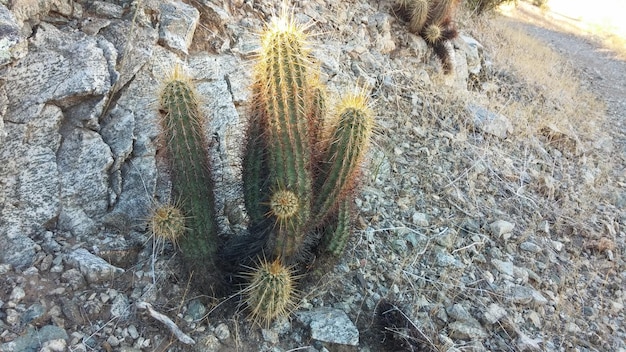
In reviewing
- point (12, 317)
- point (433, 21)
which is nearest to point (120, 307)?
point (12, 317)

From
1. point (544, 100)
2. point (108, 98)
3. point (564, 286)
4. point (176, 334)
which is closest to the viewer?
point (176, 334)

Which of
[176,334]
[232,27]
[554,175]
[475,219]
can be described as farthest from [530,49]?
[176,334]

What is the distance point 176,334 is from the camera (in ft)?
9.02

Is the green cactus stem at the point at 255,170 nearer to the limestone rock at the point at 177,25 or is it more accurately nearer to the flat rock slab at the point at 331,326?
the flat rock slab at the point at 331,326

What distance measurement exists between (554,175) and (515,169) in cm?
→ 62

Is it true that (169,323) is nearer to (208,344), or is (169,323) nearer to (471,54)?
(208,344)

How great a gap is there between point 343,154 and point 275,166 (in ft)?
1.24

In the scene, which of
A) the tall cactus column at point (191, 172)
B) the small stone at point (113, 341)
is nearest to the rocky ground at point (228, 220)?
the small stone at point (113, 341)

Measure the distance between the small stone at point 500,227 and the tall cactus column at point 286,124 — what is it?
2.16m

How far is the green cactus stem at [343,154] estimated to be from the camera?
2.76 meters

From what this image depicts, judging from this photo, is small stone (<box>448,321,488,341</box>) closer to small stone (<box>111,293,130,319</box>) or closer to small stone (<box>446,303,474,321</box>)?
small stone (<box>446,303,474,321</box>)

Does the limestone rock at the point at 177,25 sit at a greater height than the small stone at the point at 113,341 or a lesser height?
greater

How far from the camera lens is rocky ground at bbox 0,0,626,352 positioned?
2848 mm

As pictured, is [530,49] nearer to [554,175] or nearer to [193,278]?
[554,175]
